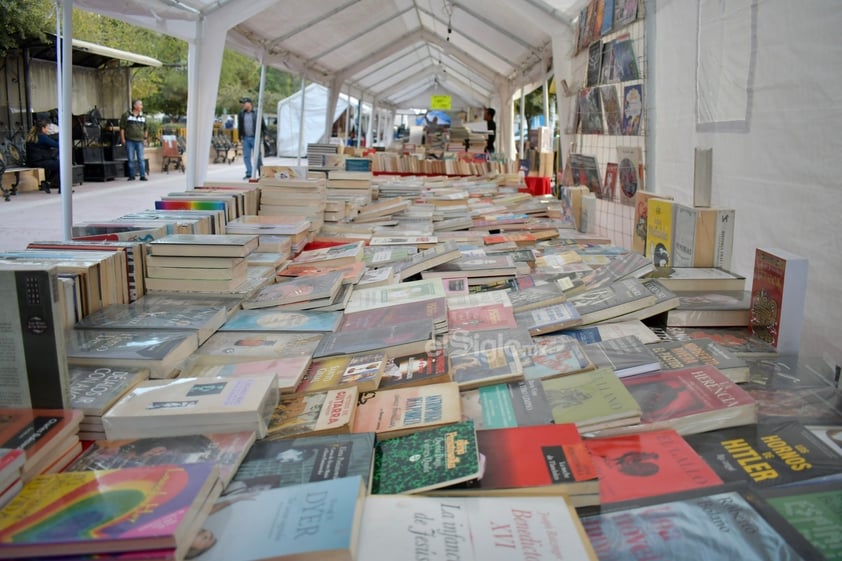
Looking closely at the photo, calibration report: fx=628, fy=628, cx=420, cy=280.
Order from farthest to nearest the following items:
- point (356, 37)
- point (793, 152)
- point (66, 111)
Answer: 1. point (356, 37)
2. point (66, 111)
3. point (793, 152)

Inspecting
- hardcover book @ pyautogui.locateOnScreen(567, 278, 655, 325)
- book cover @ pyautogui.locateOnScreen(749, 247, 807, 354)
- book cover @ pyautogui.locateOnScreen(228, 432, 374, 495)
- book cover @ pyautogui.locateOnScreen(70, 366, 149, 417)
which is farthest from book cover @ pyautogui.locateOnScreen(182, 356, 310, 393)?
book cover @ pyautogui.locateOnScreen(749, 247, 807, 354)

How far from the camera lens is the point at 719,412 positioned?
1.22 metres

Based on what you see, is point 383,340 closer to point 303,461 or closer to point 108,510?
point 303,461

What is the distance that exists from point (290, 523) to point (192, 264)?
1.27m

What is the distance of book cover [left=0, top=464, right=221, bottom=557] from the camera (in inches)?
30.0

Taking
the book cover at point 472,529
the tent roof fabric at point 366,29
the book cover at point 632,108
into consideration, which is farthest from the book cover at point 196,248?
the tent roof fabric at point 366,29

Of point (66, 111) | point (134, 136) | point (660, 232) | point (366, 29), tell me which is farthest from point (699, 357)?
point (134, 136)

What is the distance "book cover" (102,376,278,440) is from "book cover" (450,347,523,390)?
1.48ft

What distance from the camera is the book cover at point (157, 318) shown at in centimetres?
160

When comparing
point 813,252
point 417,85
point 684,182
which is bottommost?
point 813,252

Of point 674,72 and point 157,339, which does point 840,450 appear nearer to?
point 157,339

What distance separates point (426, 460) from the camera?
106cm

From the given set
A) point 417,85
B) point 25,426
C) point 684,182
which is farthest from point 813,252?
point 417,85

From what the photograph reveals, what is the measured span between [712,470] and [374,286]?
1.38 m
